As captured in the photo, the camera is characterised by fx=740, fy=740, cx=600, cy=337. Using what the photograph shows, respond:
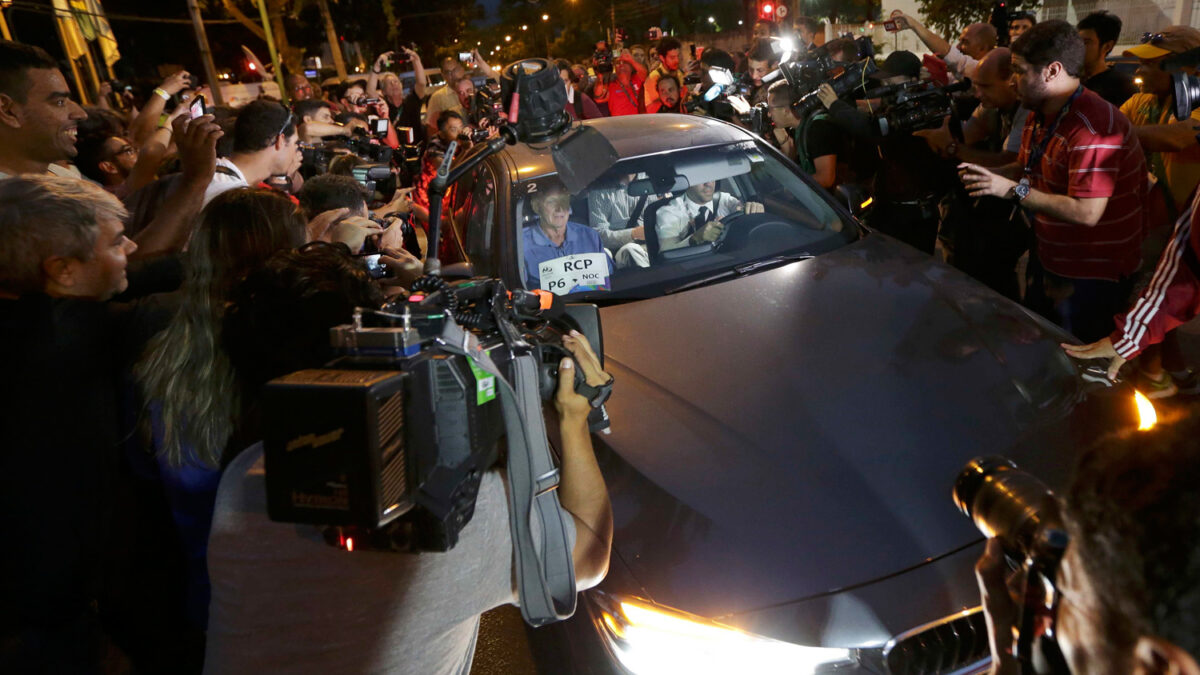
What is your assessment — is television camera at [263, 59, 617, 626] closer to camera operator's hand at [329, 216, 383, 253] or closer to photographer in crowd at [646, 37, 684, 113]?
camera operator's hand at [329, 216, 383, 253]

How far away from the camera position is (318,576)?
3.46 feet

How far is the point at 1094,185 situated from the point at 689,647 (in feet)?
8.44

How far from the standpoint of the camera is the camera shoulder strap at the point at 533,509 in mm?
1121

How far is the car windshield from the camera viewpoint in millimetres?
3012

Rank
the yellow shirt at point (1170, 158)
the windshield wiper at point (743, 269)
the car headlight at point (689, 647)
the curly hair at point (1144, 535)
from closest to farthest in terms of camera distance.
Result: the curly hair at point (1144, 535), the car headlight at point (689, 647), the windshield wiper at point (743, 269), the yellow shirt at point (1170, 158)

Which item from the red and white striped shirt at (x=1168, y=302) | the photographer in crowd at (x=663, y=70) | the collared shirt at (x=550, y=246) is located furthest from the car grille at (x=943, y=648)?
the photographer in crowd at (x=663, y=70)

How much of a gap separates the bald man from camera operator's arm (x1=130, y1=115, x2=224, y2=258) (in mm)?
5440

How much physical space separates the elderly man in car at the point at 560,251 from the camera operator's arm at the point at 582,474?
1.64m

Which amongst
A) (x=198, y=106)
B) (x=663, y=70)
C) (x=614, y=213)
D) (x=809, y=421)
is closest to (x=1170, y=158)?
(x=614, y=213)

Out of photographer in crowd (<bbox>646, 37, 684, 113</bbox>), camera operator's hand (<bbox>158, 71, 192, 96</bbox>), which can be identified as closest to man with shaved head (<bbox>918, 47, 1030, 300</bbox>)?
camera operator's hand (<bbox>158, 71, 192, 96</bbox>)

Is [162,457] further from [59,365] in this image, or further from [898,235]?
[898,235]

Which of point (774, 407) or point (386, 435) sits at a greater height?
point (386, 435)

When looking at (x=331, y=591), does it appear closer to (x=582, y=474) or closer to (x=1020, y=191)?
(x=582, y=474)

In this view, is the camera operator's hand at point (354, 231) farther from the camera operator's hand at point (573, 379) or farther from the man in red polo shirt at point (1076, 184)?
the man in red polo shirt at point (1076, 184)
